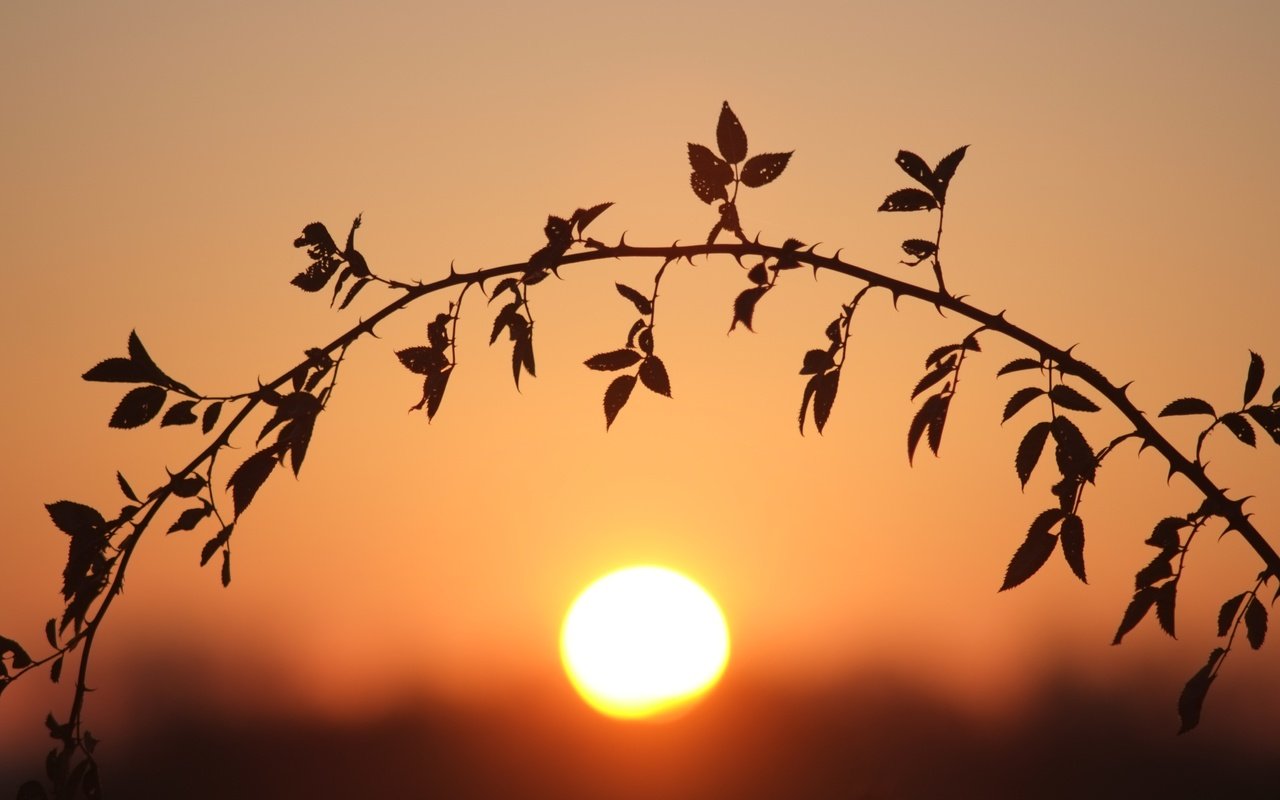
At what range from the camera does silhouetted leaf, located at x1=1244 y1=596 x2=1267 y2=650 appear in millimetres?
2324

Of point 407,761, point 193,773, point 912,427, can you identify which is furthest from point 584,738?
point 912,427

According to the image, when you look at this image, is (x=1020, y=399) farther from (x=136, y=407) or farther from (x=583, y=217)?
(x=136, y=407)

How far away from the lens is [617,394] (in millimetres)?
2510

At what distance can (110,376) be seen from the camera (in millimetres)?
2441

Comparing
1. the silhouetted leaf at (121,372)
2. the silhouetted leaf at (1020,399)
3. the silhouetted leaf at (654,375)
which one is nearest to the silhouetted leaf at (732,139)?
the silhouetted leaf at (654,375)

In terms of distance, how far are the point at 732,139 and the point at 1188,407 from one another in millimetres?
941

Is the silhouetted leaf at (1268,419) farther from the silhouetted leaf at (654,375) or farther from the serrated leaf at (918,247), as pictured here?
the silhouetted leaf at (654,375)

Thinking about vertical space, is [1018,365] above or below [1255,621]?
above

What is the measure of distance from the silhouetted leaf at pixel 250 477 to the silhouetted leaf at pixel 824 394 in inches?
39.5

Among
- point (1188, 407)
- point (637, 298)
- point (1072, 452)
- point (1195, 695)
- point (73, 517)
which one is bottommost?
point (1195, 695)

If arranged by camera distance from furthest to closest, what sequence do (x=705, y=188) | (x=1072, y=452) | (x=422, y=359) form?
1. (x=422, y=359)
2. (x=705, y=188)
3. (x=1072, y=452)

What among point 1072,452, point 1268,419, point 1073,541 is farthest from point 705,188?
point 1268,419

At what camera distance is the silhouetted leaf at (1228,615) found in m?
2.37

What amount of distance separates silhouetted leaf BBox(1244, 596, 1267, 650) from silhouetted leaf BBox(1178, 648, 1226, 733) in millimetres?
61
